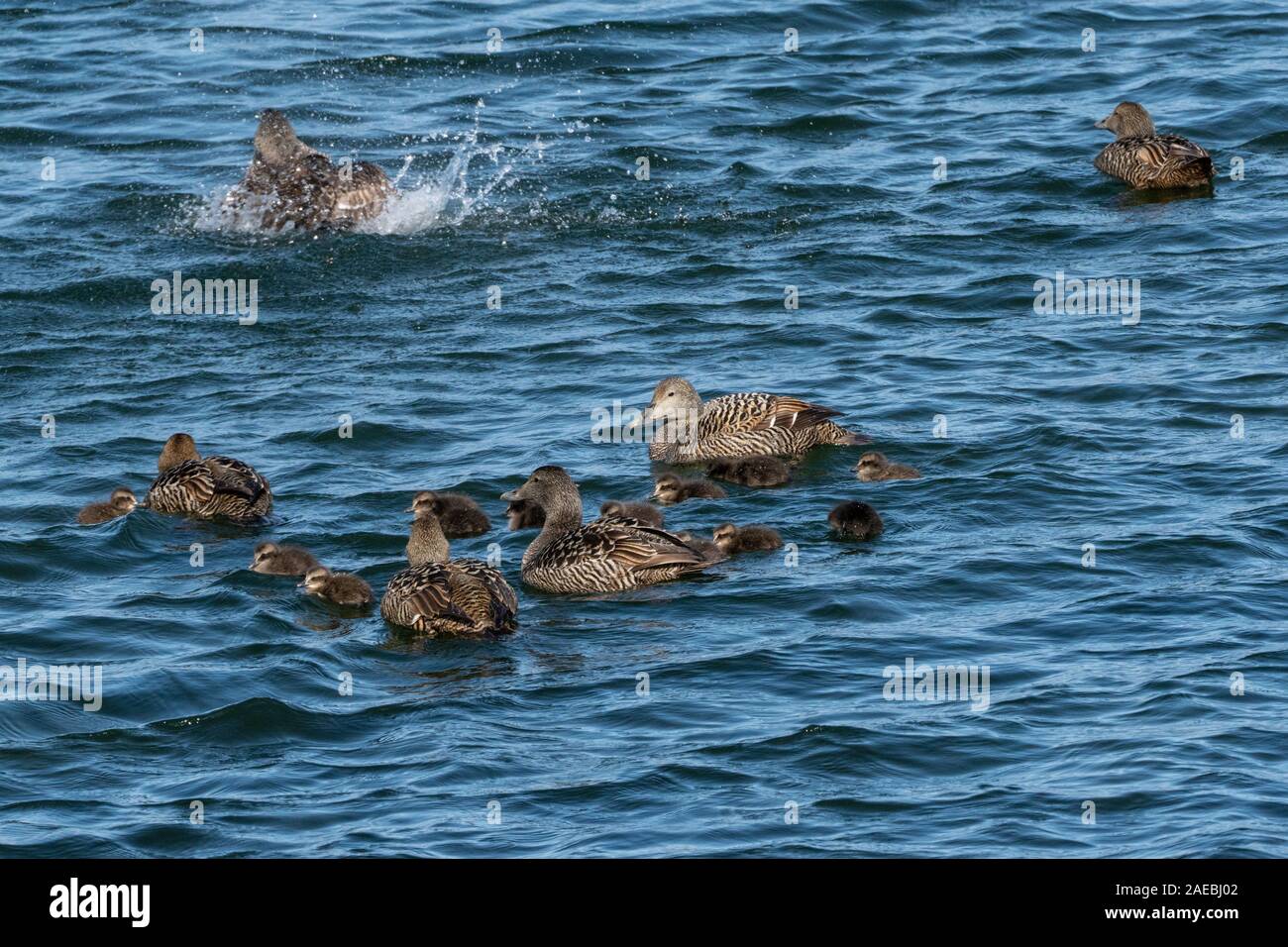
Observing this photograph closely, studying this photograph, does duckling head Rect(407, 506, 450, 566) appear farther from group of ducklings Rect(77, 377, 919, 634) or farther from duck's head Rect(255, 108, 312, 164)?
duck's head Rect(255, 108, 312, 164)

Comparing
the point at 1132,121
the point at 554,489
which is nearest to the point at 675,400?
the point at 554,489

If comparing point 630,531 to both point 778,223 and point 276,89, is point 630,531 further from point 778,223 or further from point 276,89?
point 276,89

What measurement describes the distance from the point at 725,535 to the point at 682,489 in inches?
49.0

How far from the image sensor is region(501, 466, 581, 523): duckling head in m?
14.2

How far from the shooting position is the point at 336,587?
13297 mm

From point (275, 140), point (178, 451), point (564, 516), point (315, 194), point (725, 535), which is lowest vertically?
point (725, 535)

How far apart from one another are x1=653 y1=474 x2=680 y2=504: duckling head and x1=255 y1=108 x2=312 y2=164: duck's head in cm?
826

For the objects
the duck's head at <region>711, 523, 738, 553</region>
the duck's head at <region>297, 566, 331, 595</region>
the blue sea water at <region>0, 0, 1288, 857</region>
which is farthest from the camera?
the duck's head at <region>711, 523, 738, 553</region>

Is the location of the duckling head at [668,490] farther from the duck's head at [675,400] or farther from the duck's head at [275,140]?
the duck's head at [275,140]

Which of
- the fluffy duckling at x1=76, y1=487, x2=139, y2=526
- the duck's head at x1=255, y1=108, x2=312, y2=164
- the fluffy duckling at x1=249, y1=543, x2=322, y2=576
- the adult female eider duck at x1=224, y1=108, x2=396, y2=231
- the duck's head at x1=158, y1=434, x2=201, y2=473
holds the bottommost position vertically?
the fluffy duckling at x1=249, y1=543, x2=322, y2=576

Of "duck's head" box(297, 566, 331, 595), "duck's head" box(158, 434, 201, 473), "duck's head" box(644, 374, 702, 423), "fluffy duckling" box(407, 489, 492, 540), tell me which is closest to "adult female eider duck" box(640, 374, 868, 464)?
"duck's head" box(644, 374, 702, 423)

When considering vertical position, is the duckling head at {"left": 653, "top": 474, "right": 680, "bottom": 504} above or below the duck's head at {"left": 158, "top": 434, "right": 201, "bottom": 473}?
below

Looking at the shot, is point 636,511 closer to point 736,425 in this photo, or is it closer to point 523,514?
point 523,514

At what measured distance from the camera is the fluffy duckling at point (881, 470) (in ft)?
49.7
